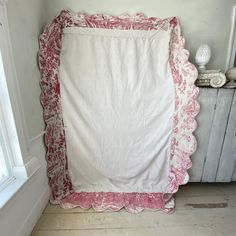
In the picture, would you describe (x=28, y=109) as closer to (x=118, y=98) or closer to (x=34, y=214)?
(x=118, y=98)

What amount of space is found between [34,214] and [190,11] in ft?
6.85

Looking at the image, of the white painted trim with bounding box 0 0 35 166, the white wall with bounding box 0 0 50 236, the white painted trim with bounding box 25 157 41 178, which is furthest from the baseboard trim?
the white painted trim with bounding box 0 0 35 166

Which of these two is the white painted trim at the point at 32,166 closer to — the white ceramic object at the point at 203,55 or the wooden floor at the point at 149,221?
the wooden floor at the point at 149,221

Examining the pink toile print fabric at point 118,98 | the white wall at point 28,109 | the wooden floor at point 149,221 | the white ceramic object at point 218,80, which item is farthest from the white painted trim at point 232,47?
the white wall at point 28,109

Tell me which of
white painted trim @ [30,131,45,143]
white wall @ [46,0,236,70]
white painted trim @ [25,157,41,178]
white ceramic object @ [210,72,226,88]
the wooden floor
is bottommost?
the wooden floor

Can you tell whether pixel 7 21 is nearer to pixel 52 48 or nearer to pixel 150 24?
pixel 52 48

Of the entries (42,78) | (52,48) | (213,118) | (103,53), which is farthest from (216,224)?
(52,48)

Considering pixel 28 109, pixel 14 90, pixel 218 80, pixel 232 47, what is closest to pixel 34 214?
pixel 28 109

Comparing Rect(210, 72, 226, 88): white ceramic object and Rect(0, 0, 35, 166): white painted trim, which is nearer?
Rect(0, 0, 35, 166): white painted trim

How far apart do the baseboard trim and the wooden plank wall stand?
1300mm

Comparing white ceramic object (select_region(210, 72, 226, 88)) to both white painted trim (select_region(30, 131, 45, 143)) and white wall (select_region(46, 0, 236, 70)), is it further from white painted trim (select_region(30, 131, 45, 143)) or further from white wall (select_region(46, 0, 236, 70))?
white painted trim (select_region(30, 131, 45, 143))

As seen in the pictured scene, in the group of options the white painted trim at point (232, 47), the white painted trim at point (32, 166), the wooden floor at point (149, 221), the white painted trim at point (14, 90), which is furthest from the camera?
the white painted trim at point (232, 47)

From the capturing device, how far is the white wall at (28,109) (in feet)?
3.26

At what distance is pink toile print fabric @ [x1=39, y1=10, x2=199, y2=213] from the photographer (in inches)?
51.9
